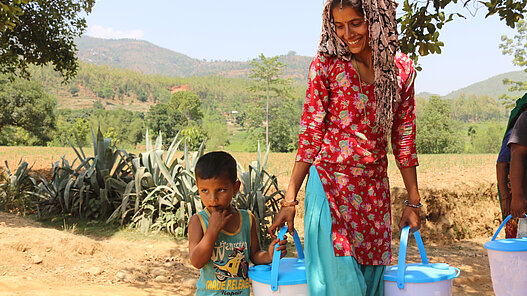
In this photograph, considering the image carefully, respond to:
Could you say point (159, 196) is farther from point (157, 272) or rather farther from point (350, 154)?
point (350, 154)

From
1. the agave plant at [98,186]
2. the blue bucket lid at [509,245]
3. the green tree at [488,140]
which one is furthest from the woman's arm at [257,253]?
the green tree at [488,140]

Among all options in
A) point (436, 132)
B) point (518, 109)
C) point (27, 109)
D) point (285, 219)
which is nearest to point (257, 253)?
point (285, 219)

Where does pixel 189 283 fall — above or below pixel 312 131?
below

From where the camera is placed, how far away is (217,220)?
6.05 feet

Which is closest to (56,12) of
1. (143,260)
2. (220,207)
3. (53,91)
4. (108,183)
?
(108,183)

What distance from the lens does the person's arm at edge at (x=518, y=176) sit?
2.62 meters

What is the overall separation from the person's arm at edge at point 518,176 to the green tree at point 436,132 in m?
66.9

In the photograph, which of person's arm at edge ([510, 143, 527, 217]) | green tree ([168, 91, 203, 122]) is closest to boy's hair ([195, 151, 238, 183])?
person's arm at edge ([510, 143, 527, 217])

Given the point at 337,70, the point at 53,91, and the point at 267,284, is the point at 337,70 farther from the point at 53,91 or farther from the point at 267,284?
the point at 53,91

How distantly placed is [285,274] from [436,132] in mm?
69902

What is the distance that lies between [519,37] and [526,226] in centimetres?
4840

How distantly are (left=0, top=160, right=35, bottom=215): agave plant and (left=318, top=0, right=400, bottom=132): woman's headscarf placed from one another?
5.69 metres

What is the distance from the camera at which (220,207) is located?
74.5 inches

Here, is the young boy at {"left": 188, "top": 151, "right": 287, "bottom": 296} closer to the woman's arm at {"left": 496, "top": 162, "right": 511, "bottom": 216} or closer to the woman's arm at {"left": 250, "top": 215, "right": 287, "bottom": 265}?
the woman's arm at {"left": 250, "top": 215, "right": 287, "bottom": 265}
